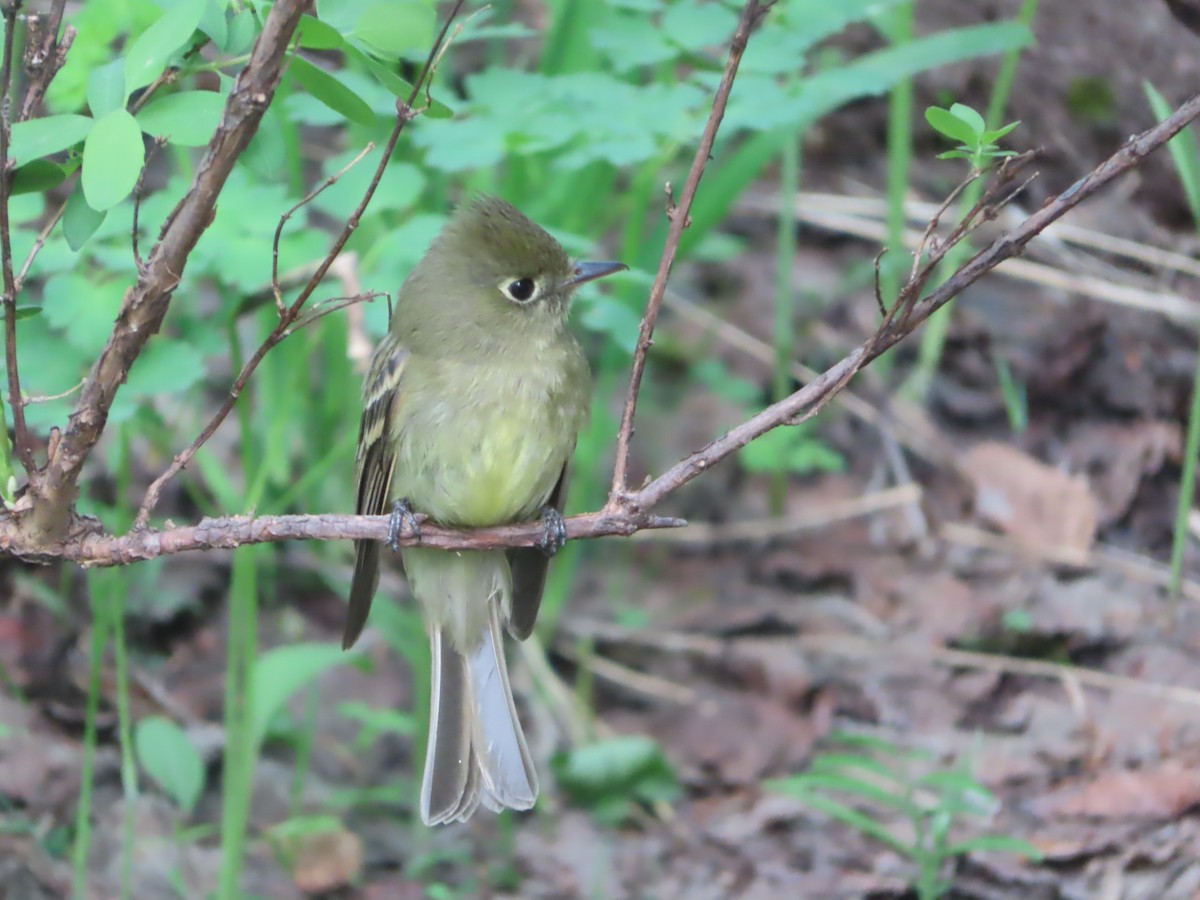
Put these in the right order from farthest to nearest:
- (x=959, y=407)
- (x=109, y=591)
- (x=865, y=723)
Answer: (x=959, y=407)
(x=865, y=723)
(x=109, y=591)

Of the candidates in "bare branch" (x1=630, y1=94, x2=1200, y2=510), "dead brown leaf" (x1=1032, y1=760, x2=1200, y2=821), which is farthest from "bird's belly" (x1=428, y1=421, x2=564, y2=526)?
"dead brown leaf" (x1=1032, y1=760, x2=1200, y2=821)

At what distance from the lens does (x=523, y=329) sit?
3.49m

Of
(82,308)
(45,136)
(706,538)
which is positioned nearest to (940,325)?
(706,538)

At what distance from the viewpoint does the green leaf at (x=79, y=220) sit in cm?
212

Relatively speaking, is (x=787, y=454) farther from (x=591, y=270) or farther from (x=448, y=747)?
(x=448, y=747)

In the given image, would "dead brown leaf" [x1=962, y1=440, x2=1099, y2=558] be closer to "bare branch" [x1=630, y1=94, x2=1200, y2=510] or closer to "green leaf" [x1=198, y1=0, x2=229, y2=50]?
"bare branch" [x1=630, y1=94, x2=1200, y2=510]

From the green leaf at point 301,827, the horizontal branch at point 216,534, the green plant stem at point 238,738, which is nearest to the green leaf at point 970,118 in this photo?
the horizontal branch at point 216,534


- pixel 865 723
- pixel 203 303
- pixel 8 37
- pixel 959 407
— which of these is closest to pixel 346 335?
pixel 203 303

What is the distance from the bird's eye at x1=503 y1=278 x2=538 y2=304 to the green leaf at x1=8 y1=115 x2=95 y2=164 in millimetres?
1547

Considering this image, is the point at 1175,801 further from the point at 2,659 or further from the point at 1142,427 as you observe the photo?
the point at 2,659

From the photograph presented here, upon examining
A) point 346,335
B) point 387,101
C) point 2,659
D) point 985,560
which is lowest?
point 2,659

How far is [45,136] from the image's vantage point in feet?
6.64

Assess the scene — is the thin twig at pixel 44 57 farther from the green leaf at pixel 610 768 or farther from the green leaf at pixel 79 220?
the green leaf at pixel 610 768

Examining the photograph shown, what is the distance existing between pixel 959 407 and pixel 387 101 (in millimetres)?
3178
